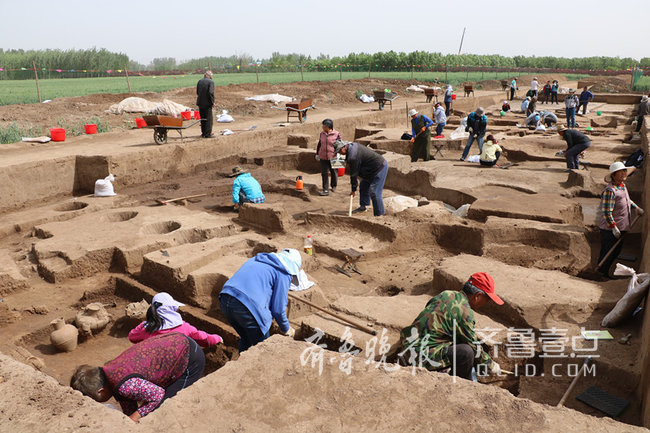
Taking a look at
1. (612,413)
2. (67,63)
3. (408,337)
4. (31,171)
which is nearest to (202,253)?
(408,337)

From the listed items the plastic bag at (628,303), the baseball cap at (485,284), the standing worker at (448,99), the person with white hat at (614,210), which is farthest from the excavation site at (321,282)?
the standing worker at (448,99)

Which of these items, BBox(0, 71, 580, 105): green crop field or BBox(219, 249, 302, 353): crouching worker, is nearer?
BBox(219, 249, 302, 353): crouching worker

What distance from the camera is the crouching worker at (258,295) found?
398cm

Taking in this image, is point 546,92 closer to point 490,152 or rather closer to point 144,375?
point 490,152

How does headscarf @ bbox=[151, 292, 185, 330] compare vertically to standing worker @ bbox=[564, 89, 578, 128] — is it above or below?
below

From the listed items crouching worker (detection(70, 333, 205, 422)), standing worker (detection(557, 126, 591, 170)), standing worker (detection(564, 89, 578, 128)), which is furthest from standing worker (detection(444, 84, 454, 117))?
crouching worker (detection(70, 333, 205, 422))

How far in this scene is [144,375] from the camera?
3107 millimetres

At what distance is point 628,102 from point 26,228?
1232 inches

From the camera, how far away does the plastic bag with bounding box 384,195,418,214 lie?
27.8 feet

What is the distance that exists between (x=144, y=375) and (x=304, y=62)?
5356 centimetres

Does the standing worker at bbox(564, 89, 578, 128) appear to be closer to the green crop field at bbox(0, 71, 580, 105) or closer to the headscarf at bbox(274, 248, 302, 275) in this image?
the headscarf at bbox(274, 248, 302, 275)

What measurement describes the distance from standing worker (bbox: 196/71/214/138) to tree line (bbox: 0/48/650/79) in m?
5.88

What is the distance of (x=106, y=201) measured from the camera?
28.4ft

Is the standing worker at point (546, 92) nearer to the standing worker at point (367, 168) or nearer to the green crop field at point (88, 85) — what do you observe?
the green crop field at point (88, 85)
